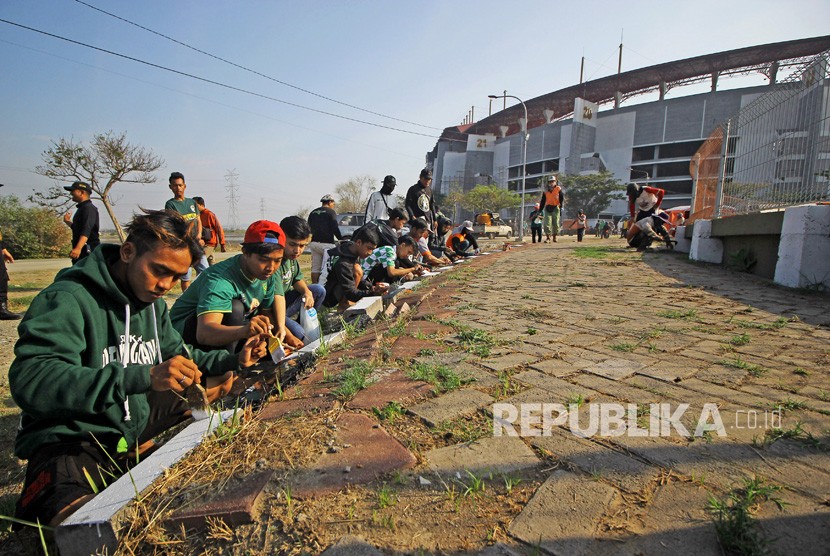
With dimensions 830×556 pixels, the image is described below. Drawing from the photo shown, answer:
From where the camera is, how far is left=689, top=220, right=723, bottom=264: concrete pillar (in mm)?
7129

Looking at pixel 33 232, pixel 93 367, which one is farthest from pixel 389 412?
pixel 33 232

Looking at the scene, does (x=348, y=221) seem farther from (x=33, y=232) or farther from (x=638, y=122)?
(x=638, y=122)

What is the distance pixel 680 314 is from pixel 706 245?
466cm

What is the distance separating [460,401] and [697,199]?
10057 mm

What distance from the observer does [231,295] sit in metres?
2.84

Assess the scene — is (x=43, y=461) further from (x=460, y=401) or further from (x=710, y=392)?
(x=710, y=392)

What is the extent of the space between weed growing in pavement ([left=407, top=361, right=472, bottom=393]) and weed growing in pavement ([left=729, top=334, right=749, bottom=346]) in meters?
1.85

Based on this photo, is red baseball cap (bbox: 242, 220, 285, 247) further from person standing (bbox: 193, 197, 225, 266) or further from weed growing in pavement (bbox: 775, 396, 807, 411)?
person standing (bbox: 193, 197, 225, 266)

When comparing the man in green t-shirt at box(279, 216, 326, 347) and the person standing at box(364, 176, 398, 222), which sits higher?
the person standing at box(364, 176, 398, 222)

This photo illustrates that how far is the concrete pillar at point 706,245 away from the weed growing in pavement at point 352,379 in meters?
7.02

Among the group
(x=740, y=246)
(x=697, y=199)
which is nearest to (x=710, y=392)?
(x=740, y=246)

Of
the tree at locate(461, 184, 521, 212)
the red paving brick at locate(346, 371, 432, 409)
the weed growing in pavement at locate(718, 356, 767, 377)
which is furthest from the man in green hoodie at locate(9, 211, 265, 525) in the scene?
the tree at locate(461, 184, 521, 212)

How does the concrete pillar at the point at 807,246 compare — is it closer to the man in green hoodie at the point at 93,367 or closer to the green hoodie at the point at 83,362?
the man in green hoodie at the point at 93,367
